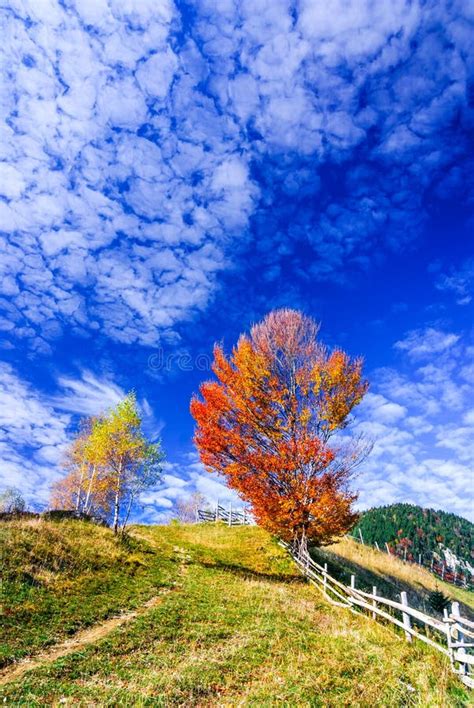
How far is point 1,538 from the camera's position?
46.4ft

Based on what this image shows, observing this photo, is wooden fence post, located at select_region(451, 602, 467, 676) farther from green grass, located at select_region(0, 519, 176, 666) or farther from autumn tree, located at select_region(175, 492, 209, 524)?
autumn tree, located at select_region(175, 492, 209, 524)

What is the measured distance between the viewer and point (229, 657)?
8.32 metres

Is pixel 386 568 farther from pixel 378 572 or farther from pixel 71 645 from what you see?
pixel 71 645

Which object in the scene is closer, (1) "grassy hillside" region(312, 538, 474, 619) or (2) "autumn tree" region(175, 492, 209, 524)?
(1) "grassy hillside" region(312, 538, 474, 619)

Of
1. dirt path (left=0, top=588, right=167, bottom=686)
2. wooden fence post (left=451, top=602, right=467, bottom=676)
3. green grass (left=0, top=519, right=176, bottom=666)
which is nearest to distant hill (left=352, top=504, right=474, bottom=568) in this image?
green grass (left=0, top=519, right=176, bottom=666)

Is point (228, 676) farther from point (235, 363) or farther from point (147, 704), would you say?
point (235, 363)

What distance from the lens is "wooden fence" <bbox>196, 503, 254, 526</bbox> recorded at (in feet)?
111

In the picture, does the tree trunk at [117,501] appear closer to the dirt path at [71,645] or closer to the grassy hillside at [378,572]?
the dirt path at [71,645]

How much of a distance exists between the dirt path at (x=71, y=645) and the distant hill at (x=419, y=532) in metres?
135

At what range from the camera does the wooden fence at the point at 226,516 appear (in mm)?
33763

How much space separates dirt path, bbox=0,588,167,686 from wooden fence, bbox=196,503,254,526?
2145cm

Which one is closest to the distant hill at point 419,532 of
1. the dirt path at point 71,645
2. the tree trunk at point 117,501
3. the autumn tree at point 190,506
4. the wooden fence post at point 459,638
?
the autumn tree at point 190,506

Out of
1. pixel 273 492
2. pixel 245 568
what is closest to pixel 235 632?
pixel 273 492

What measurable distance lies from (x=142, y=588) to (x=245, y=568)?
24.3 feet
